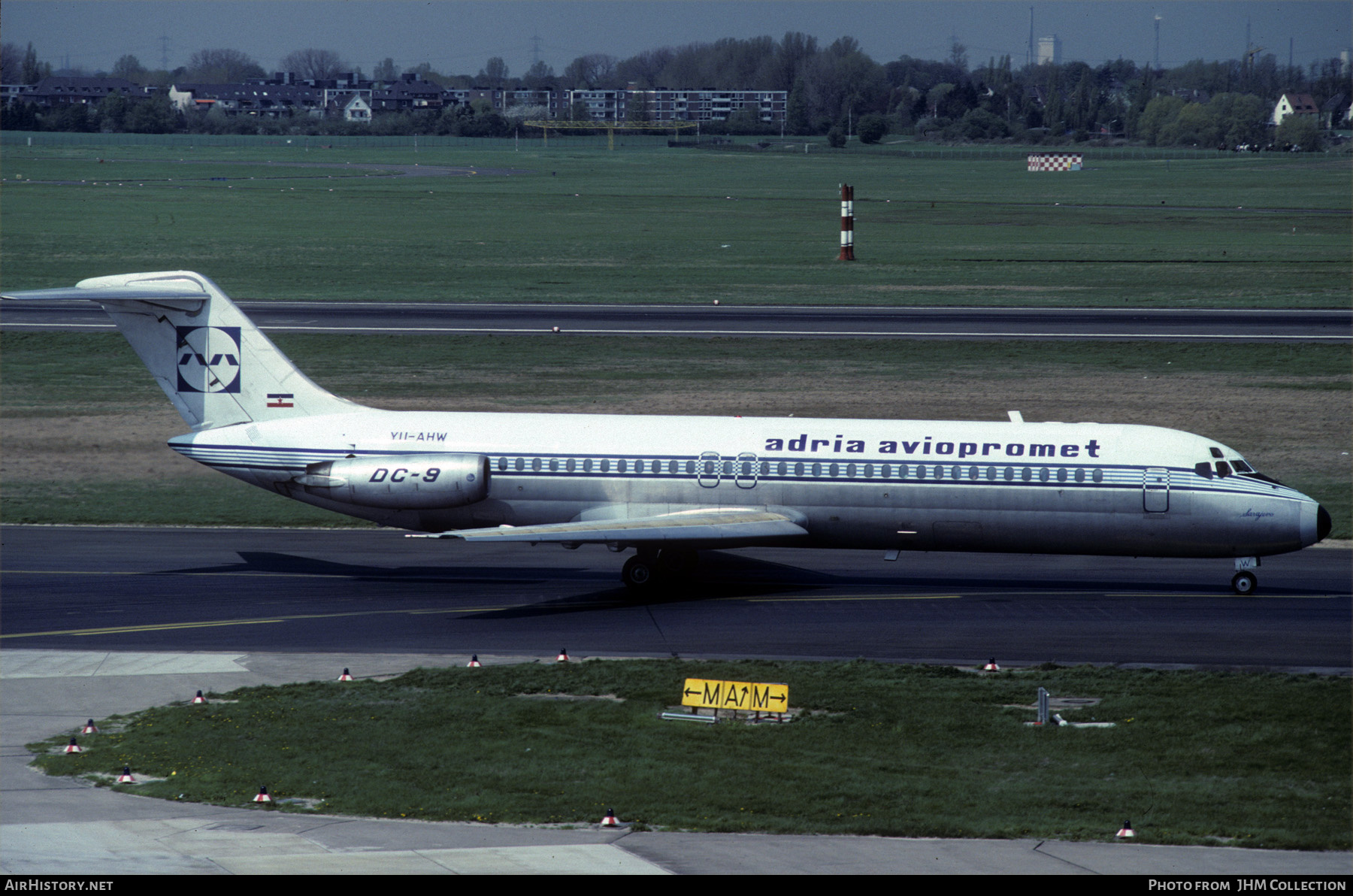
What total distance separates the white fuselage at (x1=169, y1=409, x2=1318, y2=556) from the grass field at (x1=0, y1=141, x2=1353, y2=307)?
47.1m

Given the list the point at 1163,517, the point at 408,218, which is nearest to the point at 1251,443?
the point at 1163,517

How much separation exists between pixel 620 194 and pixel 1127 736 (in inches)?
6009

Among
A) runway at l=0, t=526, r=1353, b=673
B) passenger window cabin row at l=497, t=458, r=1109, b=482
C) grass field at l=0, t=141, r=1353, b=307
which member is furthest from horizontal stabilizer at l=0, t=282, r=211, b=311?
grass field at l=0, t=141, r=1353, b=307

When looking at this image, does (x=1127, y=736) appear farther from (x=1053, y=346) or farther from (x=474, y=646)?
(x=1053, y=346)

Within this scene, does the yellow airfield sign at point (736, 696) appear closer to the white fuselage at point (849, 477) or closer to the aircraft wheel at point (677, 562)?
the white fuselage at point (849, 477)

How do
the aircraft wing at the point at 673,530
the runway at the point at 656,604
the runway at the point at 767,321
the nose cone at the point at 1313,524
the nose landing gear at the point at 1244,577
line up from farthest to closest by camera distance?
the runway at the point at 767,321 → the nose landing gear at the point at 1244,577 → the aircraft wing at the point at 673,530 → the nose cone at the point at 1313,524 → the runway at the point at 656,604

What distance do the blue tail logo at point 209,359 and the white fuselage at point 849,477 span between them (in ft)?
4.07

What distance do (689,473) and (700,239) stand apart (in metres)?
86.1

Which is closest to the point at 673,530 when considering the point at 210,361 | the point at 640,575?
the point at 640,575

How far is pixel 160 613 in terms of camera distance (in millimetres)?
31578

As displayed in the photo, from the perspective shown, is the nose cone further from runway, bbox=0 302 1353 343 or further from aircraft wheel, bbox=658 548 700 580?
runway, bbox=0 302 1353 343

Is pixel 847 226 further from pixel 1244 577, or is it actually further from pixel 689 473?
pixel 1244 577

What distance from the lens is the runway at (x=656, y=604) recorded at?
29.0 m

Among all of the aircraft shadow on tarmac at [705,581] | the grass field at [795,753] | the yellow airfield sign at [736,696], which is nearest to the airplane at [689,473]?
the aircraft shadow on tarmac at [705,581]
